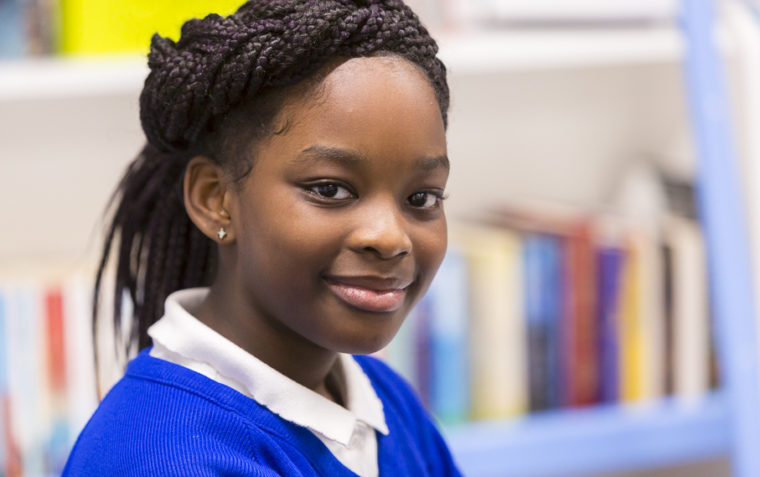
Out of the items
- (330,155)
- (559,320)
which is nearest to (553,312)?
(559,320)

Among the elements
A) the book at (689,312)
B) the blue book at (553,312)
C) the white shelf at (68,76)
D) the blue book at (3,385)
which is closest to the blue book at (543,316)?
the blue book at (553,312)

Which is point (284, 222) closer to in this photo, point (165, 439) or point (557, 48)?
point (165, 439)

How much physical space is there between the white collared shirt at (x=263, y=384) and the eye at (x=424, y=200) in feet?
0.45

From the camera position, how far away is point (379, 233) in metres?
0.57

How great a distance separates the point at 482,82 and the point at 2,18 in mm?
690

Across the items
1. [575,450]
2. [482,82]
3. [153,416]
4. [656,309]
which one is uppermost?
[482,82]

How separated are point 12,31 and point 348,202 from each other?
2.59 ft

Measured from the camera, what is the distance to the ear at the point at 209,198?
→ 2.06 ft

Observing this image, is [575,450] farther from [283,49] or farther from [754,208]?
[283,49]

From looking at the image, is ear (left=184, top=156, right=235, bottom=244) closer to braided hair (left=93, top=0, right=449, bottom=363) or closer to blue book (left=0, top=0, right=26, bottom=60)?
braided hair (left=93, top=0, right=449, bottom=363)

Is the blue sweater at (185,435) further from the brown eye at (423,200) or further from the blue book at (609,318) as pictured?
the blue book at (609,318)

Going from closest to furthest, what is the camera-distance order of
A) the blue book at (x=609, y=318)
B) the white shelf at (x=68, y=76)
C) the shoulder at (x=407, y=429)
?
1. the shoulder at (x=407, y=429)
2. the white shelf at (x=68, y=76)
3. the blue book at (x=609, y=318)

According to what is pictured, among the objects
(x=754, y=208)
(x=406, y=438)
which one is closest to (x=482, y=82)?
(x=754, y=208)

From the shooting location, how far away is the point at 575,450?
1352mm
